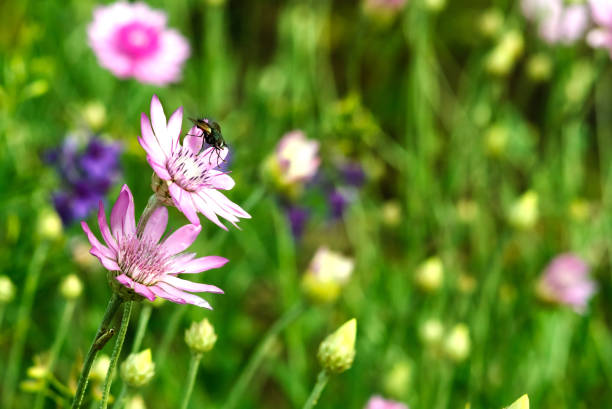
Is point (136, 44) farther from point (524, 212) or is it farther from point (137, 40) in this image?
point (524, 212)

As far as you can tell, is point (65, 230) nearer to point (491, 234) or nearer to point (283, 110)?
point (283, 110)

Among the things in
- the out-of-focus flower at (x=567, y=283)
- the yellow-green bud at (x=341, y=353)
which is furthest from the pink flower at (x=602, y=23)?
Result: the yellow-green bud at (x=341, y=353)

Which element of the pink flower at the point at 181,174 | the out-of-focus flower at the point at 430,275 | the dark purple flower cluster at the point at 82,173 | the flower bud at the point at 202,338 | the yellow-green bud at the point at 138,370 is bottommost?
the yellow-green bud at the point at 138,370

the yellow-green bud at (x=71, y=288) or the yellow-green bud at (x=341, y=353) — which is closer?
the yellow-green bud at (x=341, y=353)

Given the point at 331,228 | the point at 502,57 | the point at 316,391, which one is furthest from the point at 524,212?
the point at 331,228

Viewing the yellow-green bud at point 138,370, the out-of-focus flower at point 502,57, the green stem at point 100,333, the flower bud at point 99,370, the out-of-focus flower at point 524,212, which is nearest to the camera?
the green stem at point 100,333

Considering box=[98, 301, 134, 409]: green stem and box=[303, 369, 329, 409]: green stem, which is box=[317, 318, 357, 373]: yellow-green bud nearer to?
box=[303, 369, 329, 409]: green stem

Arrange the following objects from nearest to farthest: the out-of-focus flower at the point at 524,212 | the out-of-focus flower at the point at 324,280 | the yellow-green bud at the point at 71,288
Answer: the yellow-green bud at the point at 71,288 → the out-of-focus flower at the point at 324,280 → the out-of-focus flower at the point at 524,212

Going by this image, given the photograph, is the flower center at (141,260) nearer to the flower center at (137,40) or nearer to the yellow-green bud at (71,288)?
the yellow-green bud at (71,288)
